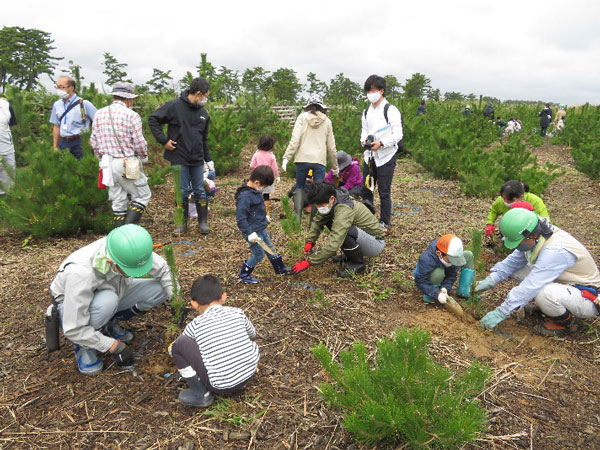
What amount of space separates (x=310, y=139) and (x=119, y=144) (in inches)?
84.9

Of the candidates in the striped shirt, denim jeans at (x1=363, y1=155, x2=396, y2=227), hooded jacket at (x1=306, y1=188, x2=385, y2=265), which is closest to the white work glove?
hooded jacket at (x1=306, y1=188, x2=385, y2=265)

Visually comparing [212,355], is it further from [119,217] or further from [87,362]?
[119,217]

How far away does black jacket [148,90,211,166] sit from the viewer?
14.6 ft

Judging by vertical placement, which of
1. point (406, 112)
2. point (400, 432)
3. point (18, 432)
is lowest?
point (18, 432)

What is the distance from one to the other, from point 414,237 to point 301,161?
1666mm

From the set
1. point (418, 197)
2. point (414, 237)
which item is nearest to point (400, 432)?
point (414, 237)

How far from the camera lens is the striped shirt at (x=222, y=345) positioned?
6.81 feet

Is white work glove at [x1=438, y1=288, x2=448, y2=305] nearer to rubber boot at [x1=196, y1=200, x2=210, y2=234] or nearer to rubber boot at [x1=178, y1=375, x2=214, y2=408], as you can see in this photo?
rubber boot at [x1=178, y1=375, x2=214, y2=408]

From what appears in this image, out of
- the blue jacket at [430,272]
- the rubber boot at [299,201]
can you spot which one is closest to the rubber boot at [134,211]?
the rubber boot at [299,201]

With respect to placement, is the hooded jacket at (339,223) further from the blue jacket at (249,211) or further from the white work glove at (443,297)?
the white work glove at (443,297)

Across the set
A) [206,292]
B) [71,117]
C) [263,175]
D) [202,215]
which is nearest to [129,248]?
[206,292]

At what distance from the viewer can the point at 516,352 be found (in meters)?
2.76

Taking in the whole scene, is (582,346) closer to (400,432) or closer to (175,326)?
(400,432)

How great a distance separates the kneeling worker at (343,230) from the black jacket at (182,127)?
1.77 m
